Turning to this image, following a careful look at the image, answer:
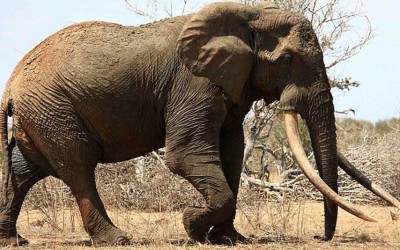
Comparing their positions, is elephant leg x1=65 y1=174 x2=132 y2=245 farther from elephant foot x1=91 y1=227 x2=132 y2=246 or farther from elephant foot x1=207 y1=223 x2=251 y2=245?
elephant foot x1=207 y1=223 x2=251 y2=245

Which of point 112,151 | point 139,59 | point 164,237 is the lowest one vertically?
point 164,237

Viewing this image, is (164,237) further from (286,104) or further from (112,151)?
(286,104)

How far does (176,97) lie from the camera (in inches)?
344

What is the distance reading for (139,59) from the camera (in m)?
8.91

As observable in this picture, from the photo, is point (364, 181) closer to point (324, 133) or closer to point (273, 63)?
point (324, 133)

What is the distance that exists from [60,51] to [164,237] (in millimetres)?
2411

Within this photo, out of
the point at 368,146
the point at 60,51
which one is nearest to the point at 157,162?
the point at 368,146

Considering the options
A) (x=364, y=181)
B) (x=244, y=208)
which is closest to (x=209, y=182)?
(x=364, y=181)

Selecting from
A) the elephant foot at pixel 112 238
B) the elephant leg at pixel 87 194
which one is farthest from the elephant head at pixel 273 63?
the elephant foot at pixel 112 238

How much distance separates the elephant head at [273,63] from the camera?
855 centimetres

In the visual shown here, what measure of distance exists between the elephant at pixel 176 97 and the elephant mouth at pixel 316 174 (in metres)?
0.01

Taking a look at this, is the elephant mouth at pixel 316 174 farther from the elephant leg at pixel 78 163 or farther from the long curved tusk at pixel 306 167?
the elephant leg at pixel 78 163

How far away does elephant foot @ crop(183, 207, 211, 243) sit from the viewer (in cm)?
867

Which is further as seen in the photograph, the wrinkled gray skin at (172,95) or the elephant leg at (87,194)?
the elephant leg at (87,194)
